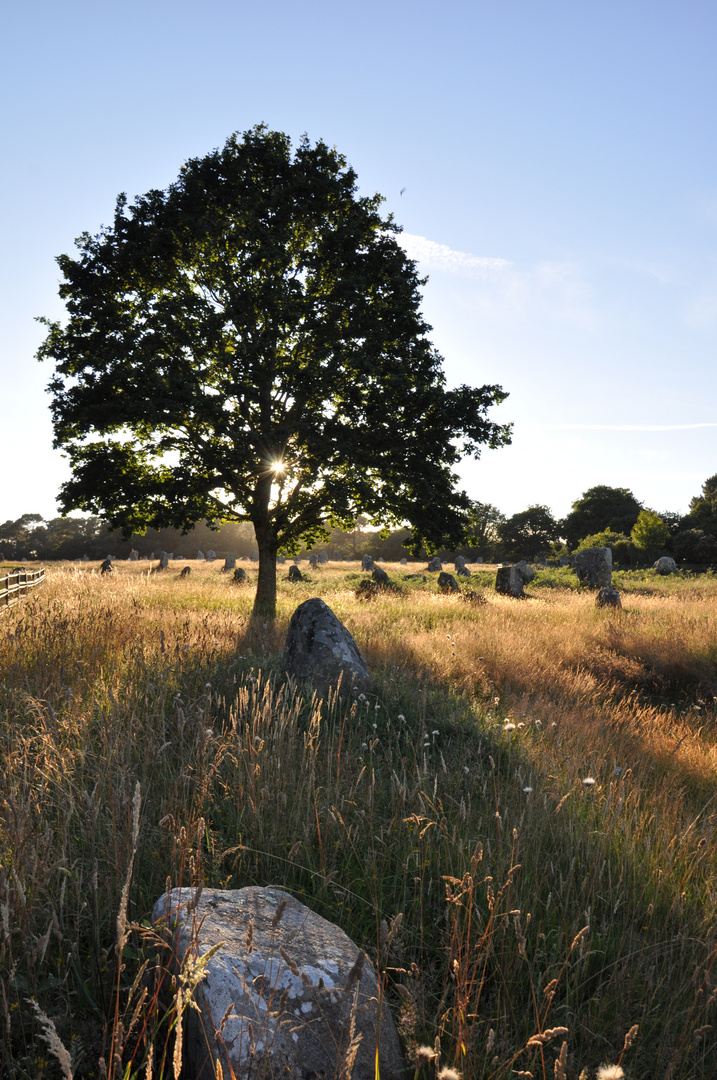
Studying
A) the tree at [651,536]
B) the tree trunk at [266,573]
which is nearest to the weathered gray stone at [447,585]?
the tree trunk at [266,573]

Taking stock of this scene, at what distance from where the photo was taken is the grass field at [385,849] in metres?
1.83

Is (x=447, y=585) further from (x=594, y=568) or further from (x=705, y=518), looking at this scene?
(x=705, y=518)

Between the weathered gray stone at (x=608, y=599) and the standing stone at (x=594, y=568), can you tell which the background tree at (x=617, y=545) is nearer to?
the standing stone at (x=594, y=568)

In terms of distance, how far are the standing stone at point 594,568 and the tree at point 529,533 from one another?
28879 mm

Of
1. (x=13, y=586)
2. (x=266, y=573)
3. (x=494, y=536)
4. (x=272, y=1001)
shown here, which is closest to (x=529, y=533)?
(x=494, y=536)

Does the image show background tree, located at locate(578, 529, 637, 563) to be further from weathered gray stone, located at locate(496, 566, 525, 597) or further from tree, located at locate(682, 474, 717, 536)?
weathered gray stone, located at locate(496, 566, 525, 597)

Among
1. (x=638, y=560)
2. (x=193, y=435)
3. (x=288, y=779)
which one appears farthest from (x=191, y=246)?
(x=638, y=560)

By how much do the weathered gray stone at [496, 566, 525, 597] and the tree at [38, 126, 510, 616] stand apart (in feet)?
32.9

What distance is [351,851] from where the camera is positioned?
2.86m

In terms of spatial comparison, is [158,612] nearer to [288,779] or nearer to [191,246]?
[288,779]

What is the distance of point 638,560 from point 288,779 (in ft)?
154

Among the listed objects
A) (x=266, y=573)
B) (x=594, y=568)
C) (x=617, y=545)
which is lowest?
(x=594, y=568)

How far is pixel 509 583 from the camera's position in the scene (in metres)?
23.8

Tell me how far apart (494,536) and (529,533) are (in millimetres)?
6820
